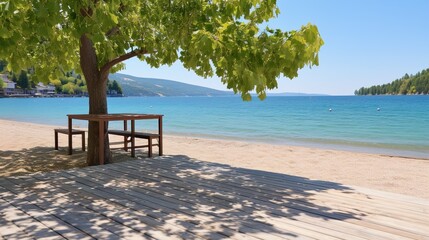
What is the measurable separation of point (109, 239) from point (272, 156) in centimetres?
979

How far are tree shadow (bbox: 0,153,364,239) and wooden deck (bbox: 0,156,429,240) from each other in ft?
0.04

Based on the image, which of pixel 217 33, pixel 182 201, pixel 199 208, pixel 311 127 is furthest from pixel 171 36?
pixel 311 127

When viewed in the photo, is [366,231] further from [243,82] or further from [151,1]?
[151,1]

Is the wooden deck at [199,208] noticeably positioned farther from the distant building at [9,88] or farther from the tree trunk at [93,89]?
the distant building at [9,88]

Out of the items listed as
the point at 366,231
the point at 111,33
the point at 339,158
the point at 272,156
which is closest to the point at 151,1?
the point at 111,33

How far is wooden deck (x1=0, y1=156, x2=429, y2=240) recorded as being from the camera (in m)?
3.61

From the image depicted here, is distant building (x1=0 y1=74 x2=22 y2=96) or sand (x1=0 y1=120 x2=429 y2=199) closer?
sand (x1=0 y1=120 x2=429 y2=199)

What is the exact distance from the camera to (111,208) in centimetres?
439

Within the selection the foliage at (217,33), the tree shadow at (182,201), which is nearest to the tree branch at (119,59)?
the foliage at (217,33)

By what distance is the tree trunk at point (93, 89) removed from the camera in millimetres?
8766

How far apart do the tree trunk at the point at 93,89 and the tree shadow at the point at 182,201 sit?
2.10 meters

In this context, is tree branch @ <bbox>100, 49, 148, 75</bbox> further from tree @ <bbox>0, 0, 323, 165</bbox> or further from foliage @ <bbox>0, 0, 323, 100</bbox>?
foliage @ <bbox>0, 0, 323, 100</bbox>

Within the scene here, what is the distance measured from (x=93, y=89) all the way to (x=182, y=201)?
5.21 meters


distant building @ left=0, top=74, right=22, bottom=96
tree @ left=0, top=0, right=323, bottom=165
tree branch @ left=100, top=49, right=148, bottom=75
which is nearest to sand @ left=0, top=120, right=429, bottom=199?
tree @ left=0, top=0, right=323, bottom=165
